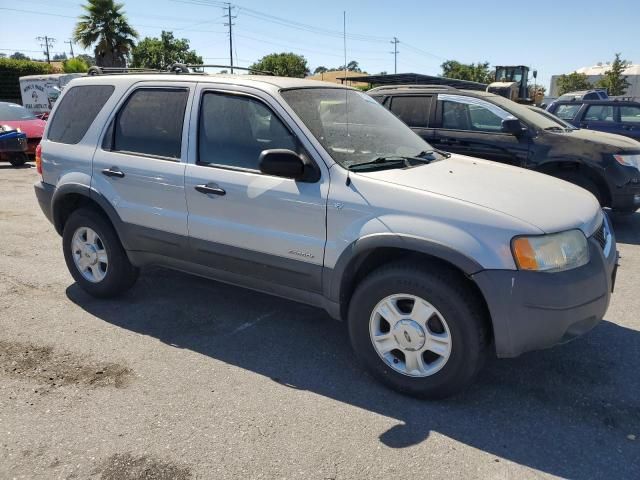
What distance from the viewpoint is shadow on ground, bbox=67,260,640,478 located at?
2795 mm

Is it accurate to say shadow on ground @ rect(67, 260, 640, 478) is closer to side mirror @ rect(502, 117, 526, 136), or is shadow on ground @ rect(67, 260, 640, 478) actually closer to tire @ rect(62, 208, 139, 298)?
tire @ rect(62, 208, 139, 298)

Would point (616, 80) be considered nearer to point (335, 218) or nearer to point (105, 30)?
point (105, 30)

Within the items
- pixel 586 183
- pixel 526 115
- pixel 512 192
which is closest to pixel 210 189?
pixel 512 192

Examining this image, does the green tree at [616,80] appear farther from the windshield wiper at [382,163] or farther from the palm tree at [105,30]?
the windshield wiper at [382,163]

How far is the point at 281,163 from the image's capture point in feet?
10.8

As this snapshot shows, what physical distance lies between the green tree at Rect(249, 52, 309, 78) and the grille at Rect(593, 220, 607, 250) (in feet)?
203

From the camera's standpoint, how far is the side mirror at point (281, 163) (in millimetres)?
3279

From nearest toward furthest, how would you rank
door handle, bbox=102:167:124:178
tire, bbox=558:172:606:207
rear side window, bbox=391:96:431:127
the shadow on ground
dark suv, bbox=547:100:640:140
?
the shadow on ground
door handle, bbox=102:167:124:178
tire, bbox=558:172:606:207
rear side window, bbox=391:96:431:127
dark suv, bbox=547:100:640:140

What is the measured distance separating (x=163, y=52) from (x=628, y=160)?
51.4m

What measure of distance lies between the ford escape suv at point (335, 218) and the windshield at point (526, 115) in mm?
3676

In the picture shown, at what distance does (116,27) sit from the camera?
113 feet

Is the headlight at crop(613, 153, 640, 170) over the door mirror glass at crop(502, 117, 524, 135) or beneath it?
beneath

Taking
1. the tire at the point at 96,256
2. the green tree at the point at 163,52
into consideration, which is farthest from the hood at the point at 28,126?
the green tree at the point at 163,52

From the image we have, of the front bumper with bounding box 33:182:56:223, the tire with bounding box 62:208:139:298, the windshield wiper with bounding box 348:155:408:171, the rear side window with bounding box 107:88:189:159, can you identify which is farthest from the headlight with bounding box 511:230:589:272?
the front bumper with bounding box 33:182:56:223
